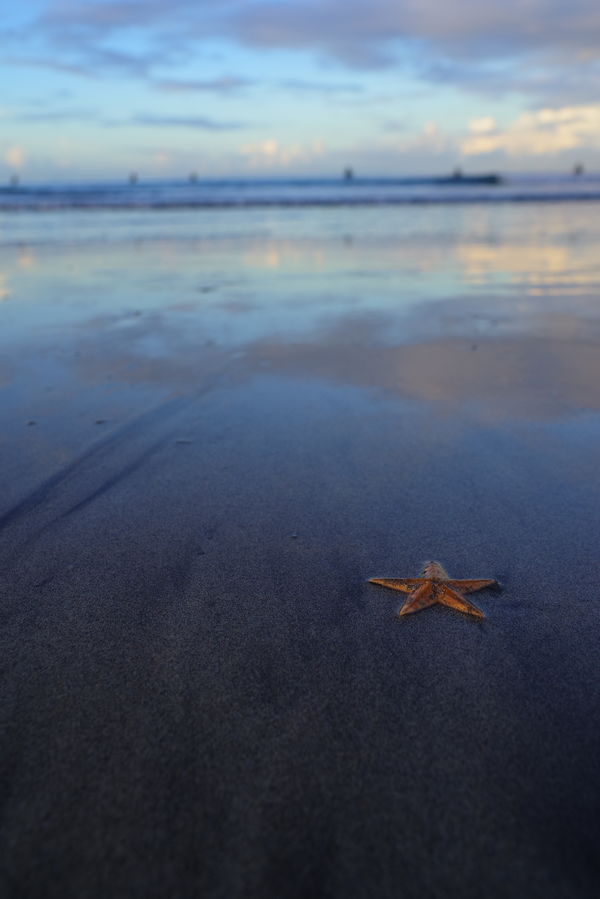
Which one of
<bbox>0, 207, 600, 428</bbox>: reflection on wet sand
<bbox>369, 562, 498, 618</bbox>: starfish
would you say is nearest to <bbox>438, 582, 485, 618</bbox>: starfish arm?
<bbox>369, 562, 498, 618</bbox>: starfish

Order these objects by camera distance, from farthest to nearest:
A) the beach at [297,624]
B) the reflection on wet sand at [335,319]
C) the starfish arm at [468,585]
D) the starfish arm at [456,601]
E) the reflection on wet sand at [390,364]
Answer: the reflection on wet sand at [335,319] → the reflection on wet sand at [390,364] → the starfish arm at [468,585] → the starfish arm at [456,601] → the beach at [297,624]

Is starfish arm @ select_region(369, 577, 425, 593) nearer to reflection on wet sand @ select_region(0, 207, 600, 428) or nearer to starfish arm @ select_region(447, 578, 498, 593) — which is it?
starfish arm @ select_region(447, 578, 498, 593)

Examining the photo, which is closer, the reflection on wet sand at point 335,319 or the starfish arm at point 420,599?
the starfish arm at point 420,599

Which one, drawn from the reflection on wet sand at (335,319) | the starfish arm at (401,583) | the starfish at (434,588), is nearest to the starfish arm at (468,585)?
the starfish at (434,588)

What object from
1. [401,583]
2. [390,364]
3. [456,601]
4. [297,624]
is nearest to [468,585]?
[456,601]

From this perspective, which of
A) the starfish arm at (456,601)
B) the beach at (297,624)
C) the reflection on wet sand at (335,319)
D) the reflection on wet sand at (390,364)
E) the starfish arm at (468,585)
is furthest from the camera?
the reflection on wet sand at (335,319)

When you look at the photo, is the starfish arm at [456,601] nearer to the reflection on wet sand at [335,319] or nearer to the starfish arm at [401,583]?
the starfish arm at [401,583]

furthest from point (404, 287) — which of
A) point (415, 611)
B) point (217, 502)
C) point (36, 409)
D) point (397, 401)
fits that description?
point (415, 611)
